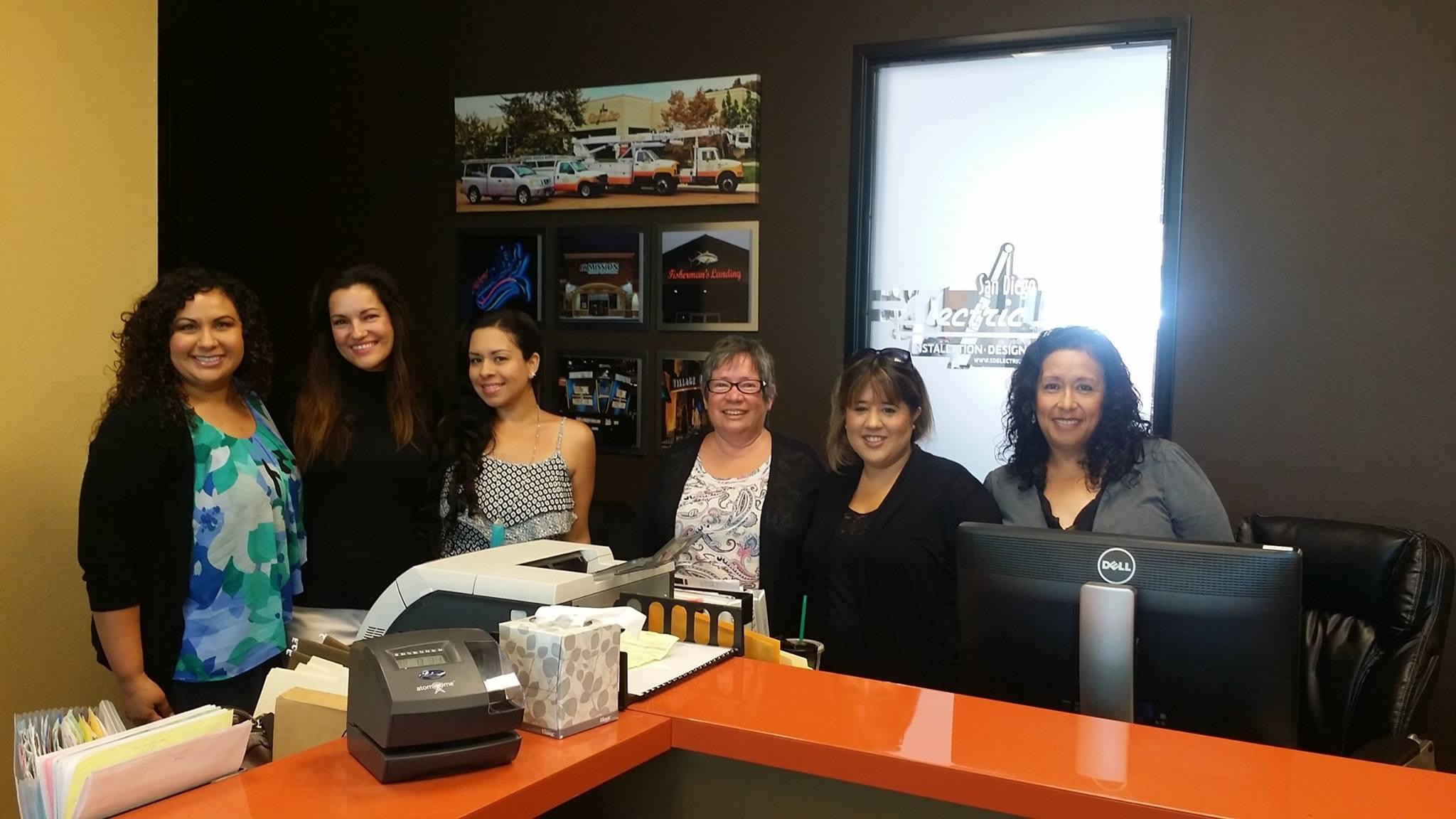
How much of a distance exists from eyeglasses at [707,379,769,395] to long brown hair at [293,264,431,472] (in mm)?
797

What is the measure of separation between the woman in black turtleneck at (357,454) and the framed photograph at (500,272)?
131 cm

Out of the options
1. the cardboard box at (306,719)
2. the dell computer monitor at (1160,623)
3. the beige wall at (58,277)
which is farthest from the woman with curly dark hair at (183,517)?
the dell computer monitor at (1160,623)

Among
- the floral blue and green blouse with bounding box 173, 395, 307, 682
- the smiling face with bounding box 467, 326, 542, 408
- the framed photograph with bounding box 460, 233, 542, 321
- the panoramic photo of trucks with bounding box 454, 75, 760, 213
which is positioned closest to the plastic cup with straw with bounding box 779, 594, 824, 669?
the smiling face with bounding box 467, 326, 542, 408

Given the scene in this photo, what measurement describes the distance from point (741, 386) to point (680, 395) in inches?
42.2

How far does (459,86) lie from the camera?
13.8ft

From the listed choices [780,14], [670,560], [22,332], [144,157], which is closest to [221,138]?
[144,157]

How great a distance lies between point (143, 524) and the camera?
2.35m

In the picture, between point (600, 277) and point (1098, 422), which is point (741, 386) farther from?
point (600, 277)

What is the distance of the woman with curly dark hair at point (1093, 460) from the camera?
2.46 metres

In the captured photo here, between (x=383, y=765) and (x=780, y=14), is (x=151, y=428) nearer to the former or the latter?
(x=383, y=765)

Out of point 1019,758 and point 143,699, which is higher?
point 1019,758

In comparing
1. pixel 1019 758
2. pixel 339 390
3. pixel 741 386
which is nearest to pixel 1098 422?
pixel 741 386

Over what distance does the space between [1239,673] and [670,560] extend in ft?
3.33

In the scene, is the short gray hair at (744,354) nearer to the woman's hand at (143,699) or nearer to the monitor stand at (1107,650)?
the monitor stand at (1107,650)
